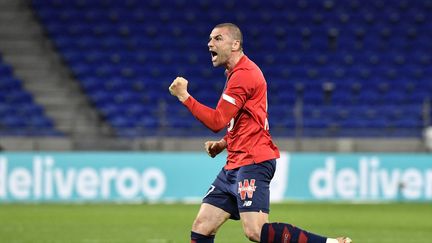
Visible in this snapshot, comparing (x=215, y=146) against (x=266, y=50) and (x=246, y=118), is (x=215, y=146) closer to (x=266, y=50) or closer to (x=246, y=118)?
(x=246, y=118)

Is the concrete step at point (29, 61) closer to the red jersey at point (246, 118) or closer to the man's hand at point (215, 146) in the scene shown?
the man's hand at point (215, 146)

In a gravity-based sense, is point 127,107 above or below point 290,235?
above

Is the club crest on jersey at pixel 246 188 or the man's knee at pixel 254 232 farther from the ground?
the club crest on jersey at pixel 246 188

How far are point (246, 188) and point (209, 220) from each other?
526 mm

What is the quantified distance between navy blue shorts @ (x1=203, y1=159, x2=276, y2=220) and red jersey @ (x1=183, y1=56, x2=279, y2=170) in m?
0.07

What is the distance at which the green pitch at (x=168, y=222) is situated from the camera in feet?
41.9

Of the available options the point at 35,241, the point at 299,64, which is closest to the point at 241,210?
the point at 35,241

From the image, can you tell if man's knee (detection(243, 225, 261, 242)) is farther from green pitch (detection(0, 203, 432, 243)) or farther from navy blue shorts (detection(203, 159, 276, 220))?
green pitch (detection(0, 203, 432, 243))

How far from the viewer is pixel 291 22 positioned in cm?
2820

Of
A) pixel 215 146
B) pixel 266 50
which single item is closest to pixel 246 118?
pixel 215 146

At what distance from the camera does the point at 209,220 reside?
26.4ft

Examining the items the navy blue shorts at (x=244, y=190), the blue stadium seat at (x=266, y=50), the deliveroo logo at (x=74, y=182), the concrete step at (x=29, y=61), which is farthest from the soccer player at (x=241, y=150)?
the concrete step at (x=29, y=61)

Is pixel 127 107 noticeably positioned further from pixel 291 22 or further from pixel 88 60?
pixel 291 22

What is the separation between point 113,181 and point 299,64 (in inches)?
321
